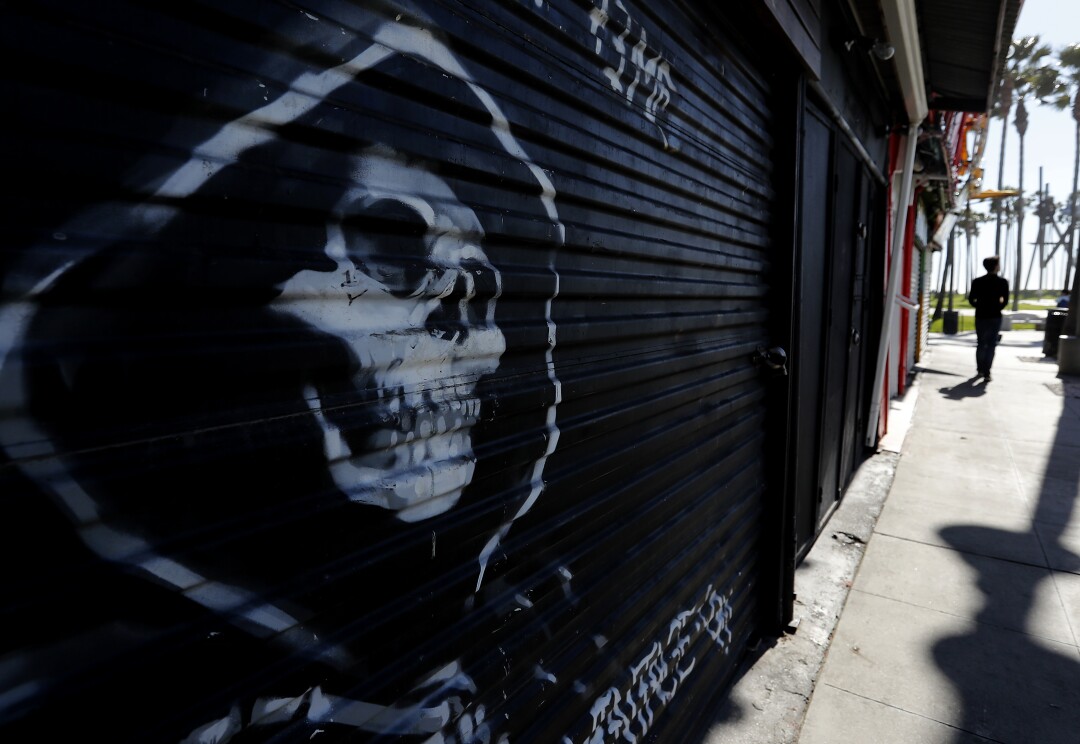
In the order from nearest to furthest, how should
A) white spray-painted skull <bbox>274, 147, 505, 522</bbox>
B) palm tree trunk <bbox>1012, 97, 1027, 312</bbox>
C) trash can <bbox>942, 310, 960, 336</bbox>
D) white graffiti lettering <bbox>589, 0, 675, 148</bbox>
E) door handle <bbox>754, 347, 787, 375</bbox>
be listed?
white spray-painted skull <bbox>274, 147, 505, 522</bbox>, white graffiti lettering <bbox>589, 0, 675, 148</bbox>, door handle <bbox>754, 347, 787, 375</bbox>, trash can <bbox>942, 310, 960, 336</bbox>, palm tree trunk <bbox>1012, 97, 1027, 312</bbox>

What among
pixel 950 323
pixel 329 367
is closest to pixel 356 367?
pixel 329 367

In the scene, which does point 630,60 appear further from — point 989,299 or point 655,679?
point 989,299

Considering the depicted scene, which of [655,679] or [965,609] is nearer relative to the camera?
[655,679]

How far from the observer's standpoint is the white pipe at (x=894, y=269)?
5918mm

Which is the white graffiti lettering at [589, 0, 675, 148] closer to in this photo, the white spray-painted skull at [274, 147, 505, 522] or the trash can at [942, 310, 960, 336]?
the white spray-painted skull at [274, 147, 505, 522]

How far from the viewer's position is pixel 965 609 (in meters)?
3.57

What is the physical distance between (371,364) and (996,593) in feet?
14.5

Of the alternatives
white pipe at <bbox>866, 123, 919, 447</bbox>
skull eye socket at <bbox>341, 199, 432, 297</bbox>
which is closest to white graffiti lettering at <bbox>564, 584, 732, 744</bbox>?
skull eye socket at <bbox>341, 199, 432, 297</bbox>

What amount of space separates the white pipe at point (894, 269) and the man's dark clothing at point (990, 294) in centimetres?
525

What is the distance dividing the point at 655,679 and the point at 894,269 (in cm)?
553

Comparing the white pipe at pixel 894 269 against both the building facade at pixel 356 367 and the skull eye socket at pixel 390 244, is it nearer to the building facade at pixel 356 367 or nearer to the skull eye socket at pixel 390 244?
the building facade at pixel 356 367

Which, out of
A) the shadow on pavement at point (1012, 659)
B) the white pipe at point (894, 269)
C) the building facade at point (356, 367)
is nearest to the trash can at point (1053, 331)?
the white pipe at point (894, 269)

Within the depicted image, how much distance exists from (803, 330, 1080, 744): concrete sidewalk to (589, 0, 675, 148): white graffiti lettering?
8.92 feet

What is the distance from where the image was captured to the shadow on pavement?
8.65 feet
